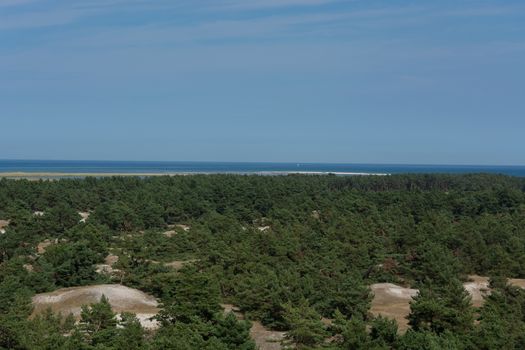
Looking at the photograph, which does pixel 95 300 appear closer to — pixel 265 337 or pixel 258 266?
pixel 258 266

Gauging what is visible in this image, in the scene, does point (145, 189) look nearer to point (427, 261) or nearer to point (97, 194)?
point (97, 194)

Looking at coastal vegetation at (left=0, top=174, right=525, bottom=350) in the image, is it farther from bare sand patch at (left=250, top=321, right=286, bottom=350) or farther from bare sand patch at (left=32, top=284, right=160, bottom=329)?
bare sand patch at (left=32, top=284, right=160, bottom=329)

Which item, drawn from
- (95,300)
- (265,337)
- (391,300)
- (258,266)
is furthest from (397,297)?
(95,300)

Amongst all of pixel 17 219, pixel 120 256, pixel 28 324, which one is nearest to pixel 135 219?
pixel 17 219

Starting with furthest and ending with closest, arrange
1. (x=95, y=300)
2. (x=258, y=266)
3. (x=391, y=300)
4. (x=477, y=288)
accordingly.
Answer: (x=477, y=288) < (x=391, y=300) < (x=258, y=266) < (x=95, y=300)

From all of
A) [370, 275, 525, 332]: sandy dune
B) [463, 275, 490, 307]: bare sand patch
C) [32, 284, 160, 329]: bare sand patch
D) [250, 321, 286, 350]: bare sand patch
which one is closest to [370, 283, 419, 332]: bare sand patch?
[370, 275, 525, 332]: sandy dune
